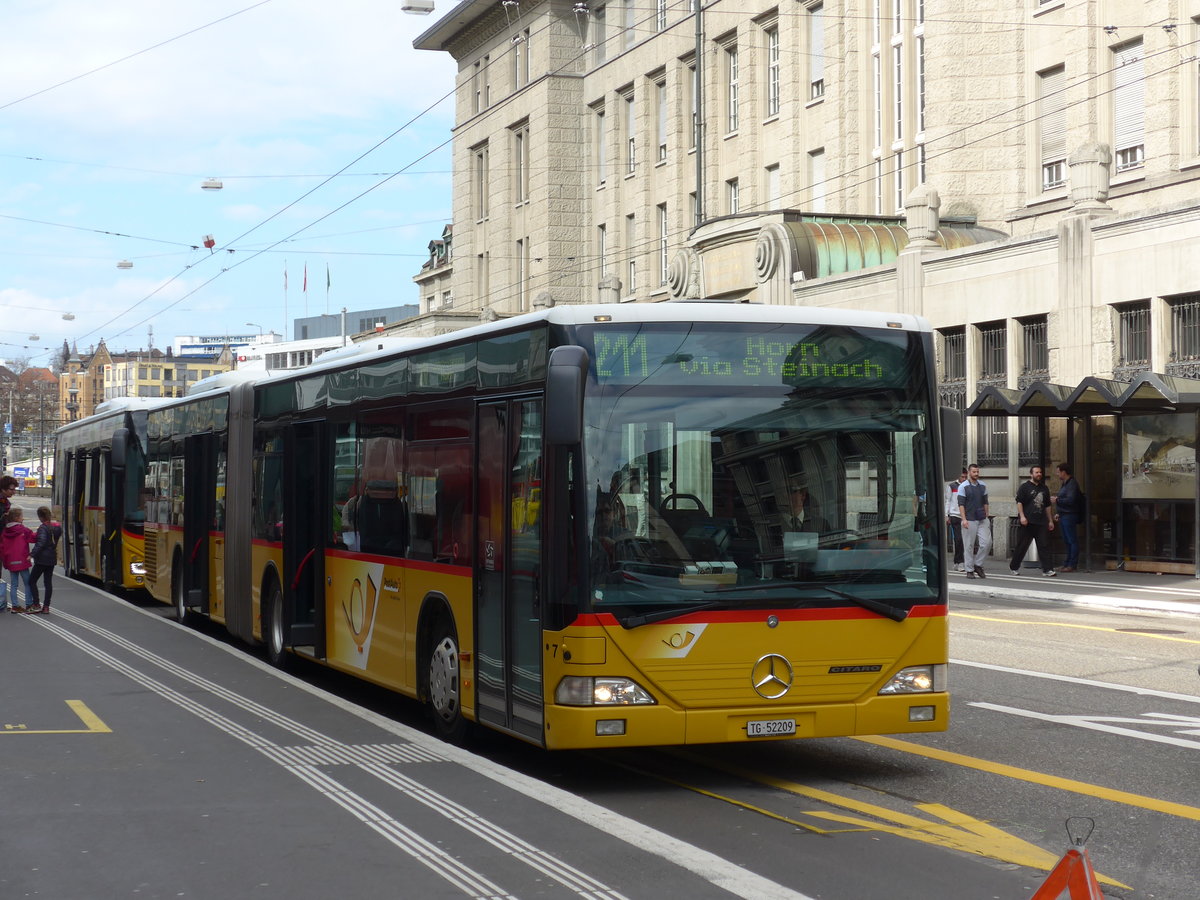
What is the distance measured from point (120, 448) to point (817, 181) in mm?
24744

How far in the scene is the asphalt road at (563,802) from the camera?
20.8 ft

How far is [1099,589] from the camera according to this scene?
23266 mm

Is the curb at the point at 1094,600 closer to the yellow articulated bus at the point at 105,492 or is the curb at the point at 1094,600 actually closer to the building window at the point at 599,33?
the yellow articulated bus at the point at 105,492

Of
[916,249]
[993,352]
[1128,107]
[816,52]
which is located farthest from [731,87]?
[993,352]

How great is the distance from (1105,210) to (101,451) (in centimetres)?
1781

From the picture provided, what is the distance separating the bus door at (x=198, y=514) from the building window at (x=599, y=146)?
38.9 m

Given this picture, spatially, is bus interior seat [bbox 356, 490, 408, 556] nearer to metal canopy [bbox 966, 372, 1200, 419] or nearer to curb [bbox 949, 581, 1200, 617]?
curb [bbox 949, 581, 1200, 617]

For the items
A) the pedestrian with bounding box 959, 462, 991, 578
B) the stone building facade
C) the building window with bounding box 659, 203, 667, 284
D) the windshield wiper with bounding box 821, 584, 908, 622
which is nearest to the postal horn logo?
the windshield wiper with bounding box 821, 584, 908, 622

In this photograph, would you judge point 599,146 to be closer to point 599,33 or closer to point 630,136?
point 630,136

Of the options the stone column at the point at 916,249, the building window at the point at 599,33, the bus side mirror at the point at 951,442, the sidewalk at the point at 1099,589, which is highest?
the building window at the point at 599,33

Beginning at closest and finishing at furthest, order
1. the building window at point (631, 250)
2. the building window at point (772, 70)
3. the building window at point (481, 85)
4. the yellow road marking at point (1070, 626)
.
A: 1. the yellow road marking at point (1070, 626)
2. the building window at point (772, 70)
3. the building window at point (631, 250)
4. the building window at point (481, 85)

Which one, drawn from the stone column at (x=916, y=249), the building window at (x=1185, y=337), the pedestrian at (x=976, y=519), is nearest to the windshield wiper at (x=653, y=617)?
the pedestrian at (x=976, y=519)

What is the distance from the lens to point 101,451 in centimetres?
2592

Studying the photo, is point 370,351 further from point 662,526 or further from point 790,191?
point 790,191
